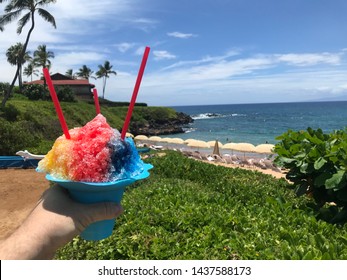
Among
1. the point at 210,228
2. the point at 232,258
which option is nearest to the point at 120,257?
the point at 210,228

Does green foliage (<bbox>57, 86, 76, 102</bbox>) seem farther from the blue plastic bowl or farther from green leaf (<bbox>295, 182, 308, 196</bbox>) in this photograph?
the blue plastic bowl

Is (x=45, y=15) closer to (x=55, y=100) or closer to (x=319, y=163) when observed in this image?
(x=319, y=163)

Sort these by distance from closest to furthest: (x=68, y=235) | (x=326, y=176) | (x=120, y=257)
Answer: (x=68, y=235) < (x=120, y=257) < (x=326, y=176)

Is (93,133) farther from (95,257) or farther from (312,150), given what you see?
(312,150)

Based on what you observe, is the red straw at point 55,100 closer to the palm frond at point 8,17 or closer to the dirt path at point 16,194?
the dirt path at point 16,194

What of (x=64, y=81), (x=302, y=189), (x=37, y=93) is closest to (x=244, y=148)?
(x=302, y=189)

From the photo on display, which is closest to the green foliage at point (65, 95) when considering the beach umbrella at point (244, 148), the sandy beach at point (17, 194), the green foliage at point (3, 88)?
the green foliage at point (3, 88)
